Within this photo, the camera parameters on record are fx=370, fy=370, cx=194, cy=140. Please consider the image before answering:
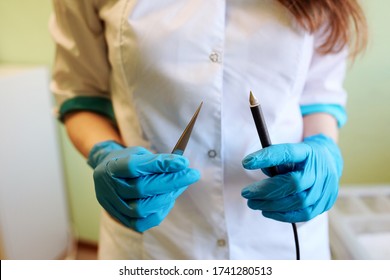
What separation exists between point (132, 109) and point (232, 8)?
20 cm

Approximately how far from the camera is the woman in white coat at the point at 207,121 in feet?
1.49

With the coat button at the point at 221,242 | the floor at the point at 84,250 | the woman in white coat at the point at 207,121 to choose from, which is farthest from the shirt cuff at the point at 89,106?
the floor at the point at 84,250

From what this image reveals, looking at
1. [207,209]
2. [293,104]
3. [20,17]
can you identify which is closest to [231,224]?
[207,209]

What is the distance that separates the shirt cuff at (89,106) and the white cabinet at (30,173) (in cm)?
64

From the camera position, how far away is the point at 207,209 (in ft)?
1.78

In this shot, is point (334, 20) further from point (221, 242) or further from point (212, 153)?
point (221, 242)

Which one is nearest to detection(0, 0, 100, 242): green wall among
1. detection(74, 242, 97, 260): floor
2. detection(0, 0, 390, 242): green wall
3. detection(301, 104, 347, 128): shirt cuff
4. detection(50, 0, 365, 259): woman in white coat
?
detection(74, 242, 97, 260): floor

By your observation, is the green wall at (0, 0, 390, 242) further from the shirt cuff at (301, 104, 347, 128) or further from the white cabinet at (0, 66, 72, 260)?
the white cabinet at (0, 66, 72, 260)

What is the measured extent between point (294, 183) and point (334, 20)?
0.26 meters

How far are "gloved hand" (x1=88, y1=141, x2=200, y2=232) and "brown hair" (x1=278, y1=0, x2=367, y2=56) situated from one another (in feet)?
0.87

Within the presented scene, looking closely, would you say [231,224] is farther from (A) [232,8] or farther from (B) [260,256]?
(A) [232,8]

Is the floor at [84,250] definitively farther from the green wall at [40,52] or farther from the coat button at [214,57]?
the coat button at [214,57]

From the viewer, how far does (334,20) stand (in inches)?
21.2

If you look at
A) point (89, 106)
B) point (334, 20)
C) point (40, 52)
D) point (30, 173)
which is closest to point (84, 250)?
point (30, 173)
